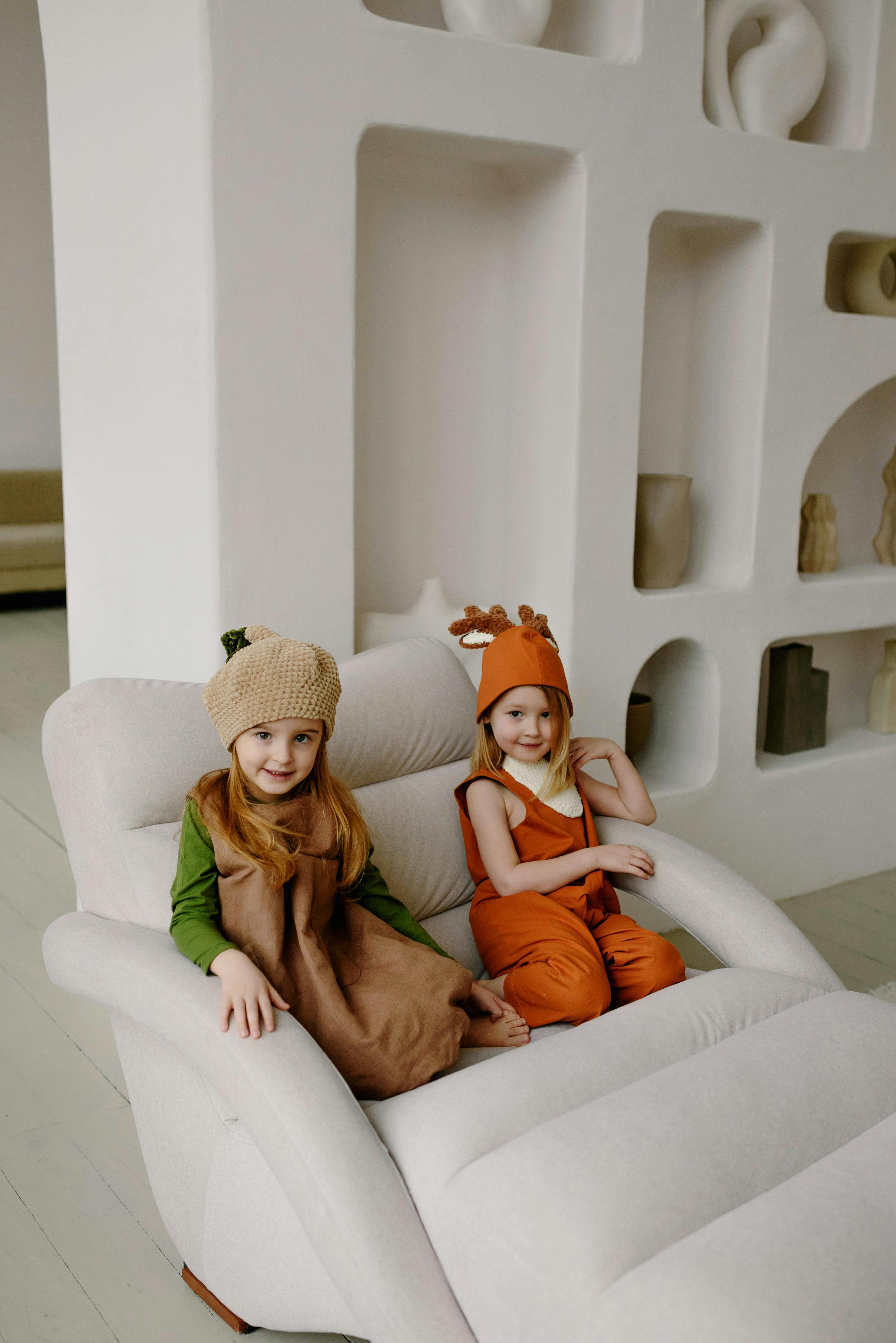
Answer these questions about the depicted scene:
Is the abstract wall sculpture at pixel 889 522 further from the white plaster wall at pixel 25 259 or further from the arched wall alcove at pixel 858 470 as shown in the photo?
the white plaster wall at pixel 25 259

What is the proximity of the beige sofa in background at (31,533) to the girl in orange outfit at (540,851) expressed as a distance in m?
5.10

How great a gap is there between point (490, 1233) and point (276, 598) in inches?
49.0

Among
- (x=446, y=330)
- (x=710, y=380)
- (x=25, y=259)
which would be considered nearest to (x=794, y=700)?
(x=710, y=380)

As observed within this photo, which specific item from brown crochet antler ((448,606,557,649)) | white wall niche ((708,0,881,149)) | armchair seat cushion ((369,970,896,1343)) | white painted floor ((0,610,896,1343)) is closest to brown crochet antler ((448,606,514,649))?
brown crochet antler ((448,606,557,649))

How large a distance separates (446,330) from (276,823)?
1.40 meters

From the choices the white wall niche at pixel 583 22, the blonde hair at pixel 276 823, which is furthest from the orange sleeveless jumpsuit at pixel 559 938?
the white wall niche at pixel 583 22

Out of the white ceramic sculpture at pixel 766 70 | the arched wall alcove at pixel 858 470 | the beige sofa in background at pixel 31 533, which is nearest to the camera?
the white ceramic sculpture at pixel 766 70

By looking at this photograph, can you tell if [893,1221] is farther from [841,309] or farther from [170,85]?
[841,309]

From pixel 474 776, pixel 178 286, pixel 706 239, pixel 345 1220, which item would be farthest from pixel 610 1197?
pixel 706 239

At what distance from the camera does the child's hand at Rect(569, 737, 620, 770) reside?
2033 mm

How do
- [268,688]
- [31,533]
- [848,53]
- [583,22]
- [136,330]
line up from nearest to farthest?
[268,688] < [136,330] < [583,22] < [848,53] < [31,533]

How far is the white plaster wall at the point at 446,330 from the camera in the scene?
2.03 m

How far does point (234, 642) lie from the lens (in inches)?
63.9

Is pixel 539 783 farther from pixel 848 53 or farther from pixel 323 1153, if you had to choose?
pixel 848 53
